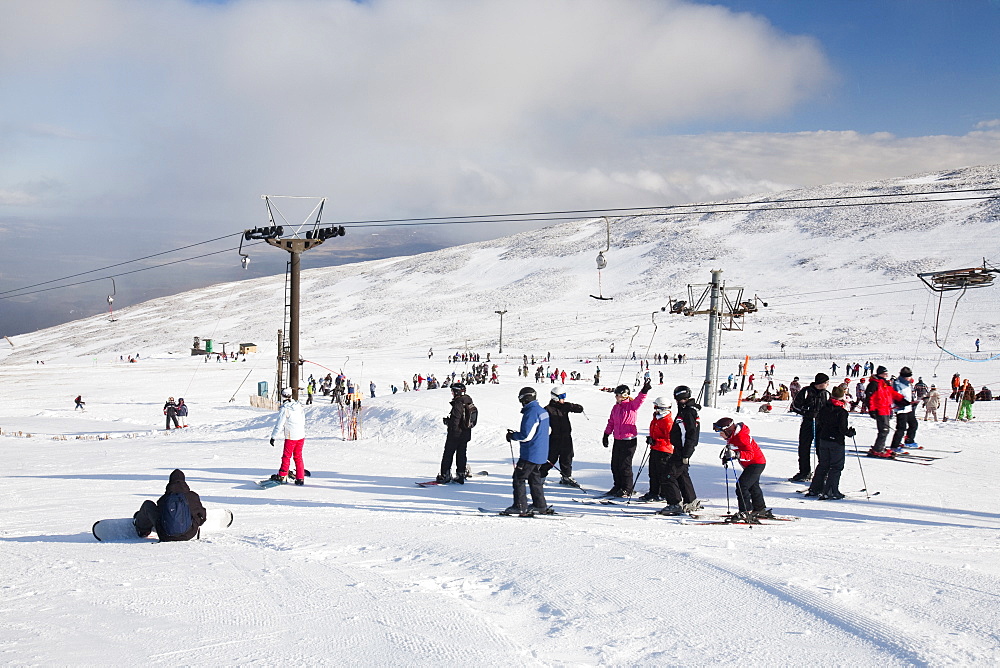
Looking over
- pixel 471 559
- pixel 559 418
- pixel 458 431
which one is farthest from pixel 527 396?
pixel 471 559

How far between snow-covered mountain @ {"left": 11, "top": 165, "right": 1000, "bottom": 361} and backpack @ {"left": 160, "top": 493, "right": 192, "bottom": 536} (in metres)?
58.0

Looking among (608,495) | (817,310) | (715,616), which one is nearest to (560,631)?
(715,616)

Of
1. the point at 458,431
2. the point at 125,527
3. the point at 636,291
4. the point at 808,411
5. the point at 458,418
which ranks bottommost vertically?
the point at 125,527

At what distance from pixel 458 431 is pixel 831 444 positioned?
16.8 ft

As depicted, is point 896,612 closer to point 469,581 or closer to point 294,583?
point 469,581

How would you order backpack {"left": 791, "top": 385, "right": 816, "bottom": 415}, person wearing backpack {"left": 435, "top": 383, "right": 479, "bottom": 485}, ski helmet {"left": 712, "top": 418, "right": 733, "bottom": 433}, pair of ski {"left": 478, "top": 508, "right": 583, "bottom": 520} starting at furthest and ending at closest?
person wearing backpack {"left": 435, "top": 383, "right": 479, "bottom": 485} → backpack {"left": 791, "top": 385, "right": 816, "bottom": 415} → pair of ski {"left": 478, "top": 508, "right": 583, "bottom": 520} → ski helmet {"left": 712, "top": 418, "right": 733, "bottom": 433}

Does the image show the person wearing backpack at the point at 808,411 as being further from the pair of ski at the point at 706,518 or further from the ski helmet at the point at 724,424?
the ski helmet at the point at 724,424

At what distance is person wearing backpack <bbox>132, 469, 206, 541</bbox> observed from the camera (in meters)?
7.10

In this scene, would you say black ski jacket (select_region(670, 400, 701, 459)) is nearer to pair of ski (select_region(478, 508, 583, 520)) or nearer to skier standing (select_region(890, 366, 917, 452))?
pair of ski (select_region(478, 508, 583, 520))

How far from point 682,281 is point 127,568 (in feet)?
361

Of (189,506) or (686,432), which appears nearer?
(189,506)

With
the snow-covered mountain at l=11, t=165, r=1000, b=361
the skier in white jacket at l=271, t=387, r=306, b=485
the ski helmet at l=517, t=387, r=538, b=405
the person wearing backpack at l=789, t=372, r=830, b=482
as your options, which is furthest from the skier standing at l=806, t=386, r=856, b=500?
the snow-covered mountain at l=11, t=165, r=1000, b=361

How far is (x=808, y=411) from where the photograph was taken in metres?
10.7

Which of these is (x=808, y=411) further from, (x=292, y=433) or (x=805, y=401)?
(x=292, y=433)
